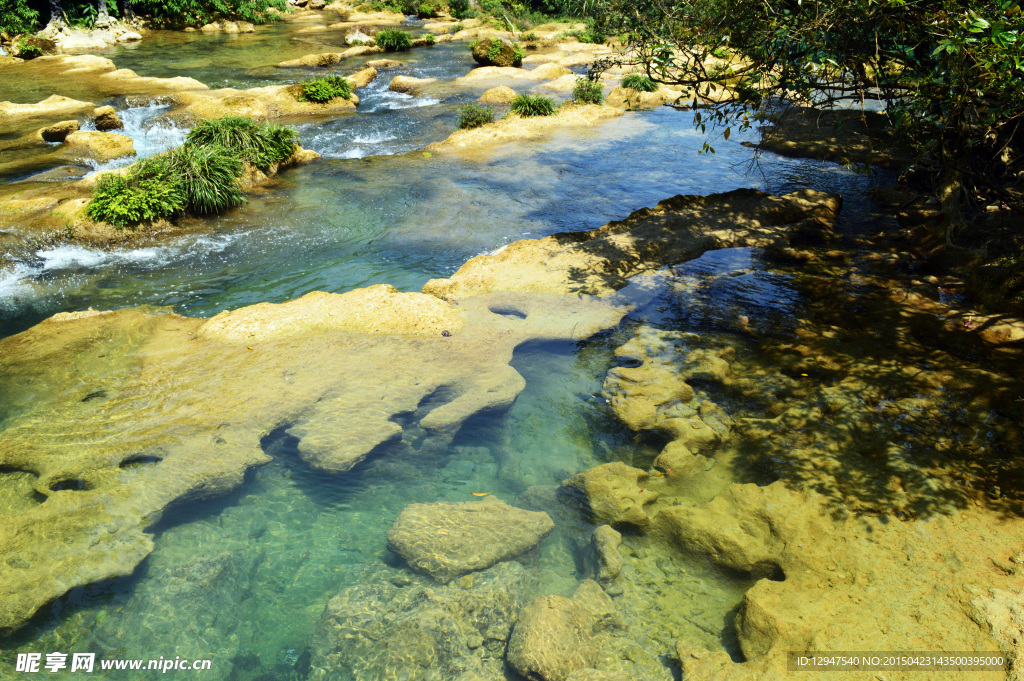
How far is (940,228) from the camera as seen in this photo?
9.67 m

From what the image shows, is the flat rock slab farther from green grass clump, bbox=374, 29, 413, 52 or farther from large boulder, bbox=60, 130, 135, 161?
green grass clump, bbox=374, 29, 413, 52

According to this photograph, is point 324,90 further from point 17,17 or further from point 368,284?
point 17,17

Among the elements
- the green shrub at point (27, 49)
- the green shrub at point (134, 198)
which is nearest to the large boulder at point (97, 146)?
the green shrub at point (134, 198)

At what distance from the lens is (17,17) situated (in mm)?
28469

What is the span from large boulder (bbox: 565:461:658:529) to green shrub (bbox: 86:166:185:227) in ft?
35.1

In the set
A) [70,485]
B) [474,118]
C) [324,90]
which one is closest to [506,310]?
[70,485]

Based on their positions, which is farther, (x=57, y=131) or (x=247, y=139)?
(x=57, y=131)

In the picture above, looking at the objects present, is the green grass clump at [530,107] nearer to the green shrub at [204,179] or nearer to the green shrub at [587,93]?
the green shrub at [587,93]

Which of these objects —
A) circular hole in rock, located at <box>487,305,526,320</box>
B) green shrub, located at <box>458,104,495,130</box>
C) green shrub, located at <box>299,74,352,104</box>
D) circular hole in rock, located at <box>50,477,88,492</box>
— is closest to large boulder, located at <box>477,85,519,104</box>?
green shrub, located at <box>458,104,495,130</box>

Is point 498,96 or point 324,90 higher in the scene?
point 498,96

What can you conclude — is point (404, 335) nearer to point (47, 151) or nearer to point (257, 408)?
point (257, 408)

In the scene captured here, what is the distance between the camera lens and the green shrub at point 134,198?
11.4 m

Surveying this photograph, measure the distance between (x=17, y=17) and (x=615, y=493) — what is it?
38574 mm

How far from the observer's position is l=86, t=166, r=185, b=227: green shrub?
450 inches
